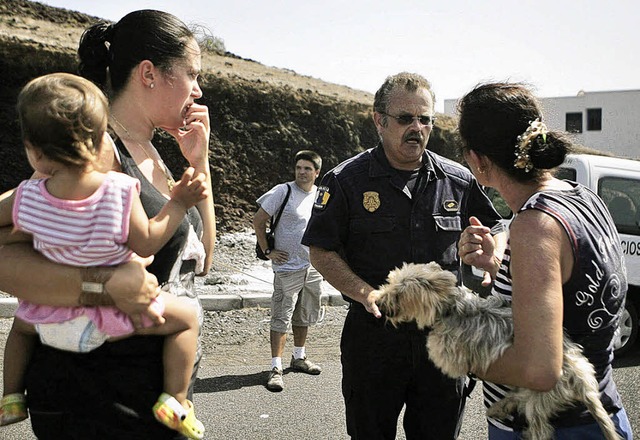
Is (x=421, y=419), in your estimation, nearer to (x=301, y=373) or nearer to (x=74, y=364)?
(x=74, y=364)

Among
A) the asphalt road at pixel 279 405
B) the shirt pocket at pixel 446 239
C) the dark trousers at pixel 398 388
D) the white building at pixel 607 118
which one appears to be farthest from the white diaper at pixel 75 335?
the white building at pixel 607 118

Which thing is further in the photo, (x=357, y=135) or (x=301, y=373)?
(x=357, y=135)

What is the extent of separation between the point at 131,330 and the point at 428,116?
7.47ft

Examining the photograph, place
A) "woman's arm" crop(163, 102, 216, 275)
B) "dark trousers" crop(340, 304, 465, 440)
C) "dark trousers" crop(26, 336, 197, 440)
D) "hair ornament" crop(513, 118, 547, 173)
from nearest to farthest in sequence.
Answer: "dark trousers" crop(26, 336, 197, 440), "hair ornament" crop(513, 118, 547, 173), "woman's arm" crop(163, 102, 216, 275), "dark trousers" crop(340, 304, 465, 440)

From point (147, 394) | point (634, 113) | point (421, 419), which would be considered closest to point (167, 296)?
point (147, 394)

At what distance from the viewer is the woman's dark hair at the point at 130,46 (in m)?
2.20

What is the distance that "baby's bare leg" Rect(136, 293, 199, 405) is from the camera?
2.04 meters

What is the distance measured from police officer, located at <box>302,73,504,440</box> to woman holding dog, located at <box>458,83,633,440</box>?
921 millimetres

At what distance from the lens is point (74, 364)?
6.52 feet

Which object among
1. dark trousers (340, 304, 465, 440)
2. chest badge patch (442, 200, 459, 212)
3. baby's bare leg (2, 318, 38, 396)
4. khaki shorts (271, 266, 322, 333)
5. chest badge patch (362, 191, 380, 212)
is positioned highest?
chest badge patch (362, 191, 380, 212)

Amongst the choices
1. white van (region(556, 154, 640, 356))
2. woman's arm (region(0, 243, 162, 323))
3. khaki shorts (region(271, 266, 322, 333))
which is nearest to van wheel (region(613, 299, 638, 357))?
white van (region(556, 154, 640, 356))

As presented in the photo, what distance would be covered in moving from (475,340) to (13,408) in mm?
1516

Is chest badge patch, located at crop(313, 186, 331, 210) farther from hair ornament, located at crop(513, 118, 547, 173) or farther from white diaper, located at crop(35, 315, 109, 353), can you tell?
white diaper, located at crop(35, 315, 109, 353)

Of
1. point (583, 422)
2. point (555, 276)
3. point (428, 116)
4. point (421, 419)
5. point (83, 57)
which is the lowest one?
point (421, 419)
